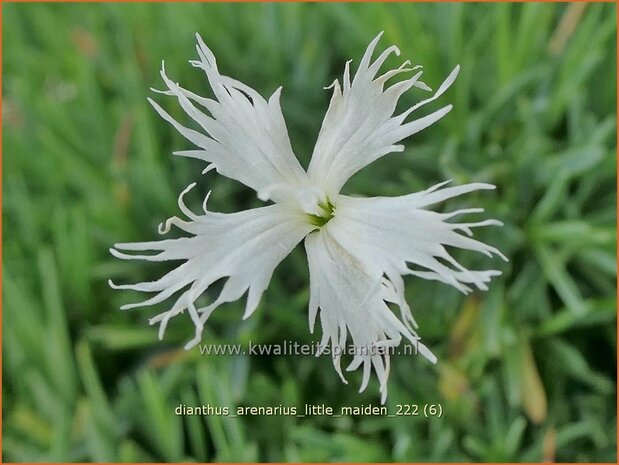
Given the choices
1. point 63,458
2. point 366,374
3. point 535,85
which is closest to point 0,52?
point 63,458

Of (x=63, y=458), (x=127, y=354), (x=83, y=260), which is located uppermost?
(x=83, y=260)

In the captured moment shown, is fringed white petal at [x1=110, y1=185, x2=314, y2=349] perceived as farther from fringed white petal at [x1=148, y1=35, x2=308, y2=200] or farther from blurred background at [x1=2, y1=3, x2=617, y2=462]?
blurred background at [x1=2, y1=3, x2=617, y2=462]

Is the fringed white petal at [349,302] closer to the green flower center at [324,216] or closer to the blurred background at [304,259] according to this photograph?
the green flower center at [324,216]

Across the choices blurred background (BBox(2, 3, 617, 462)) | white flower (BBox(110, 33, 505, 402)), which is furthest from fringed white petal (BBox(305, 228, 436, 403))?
blurred background (BBox(2, 3, 617, 462))

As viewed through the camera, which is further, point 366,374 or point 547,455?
point 547,455

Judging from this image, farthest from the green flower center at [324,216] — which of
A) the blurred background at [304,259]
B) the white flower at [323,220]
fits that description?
the blurred background at [304,259]

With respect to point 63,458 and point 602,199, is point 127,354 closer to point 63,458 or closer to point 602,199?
point 63,458

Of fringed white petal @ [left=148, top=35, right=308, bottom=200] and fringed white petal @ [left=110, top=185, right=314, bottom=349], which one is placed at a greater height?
fringed white petal @ [left=148, top=35, right=308, bottom=200]
